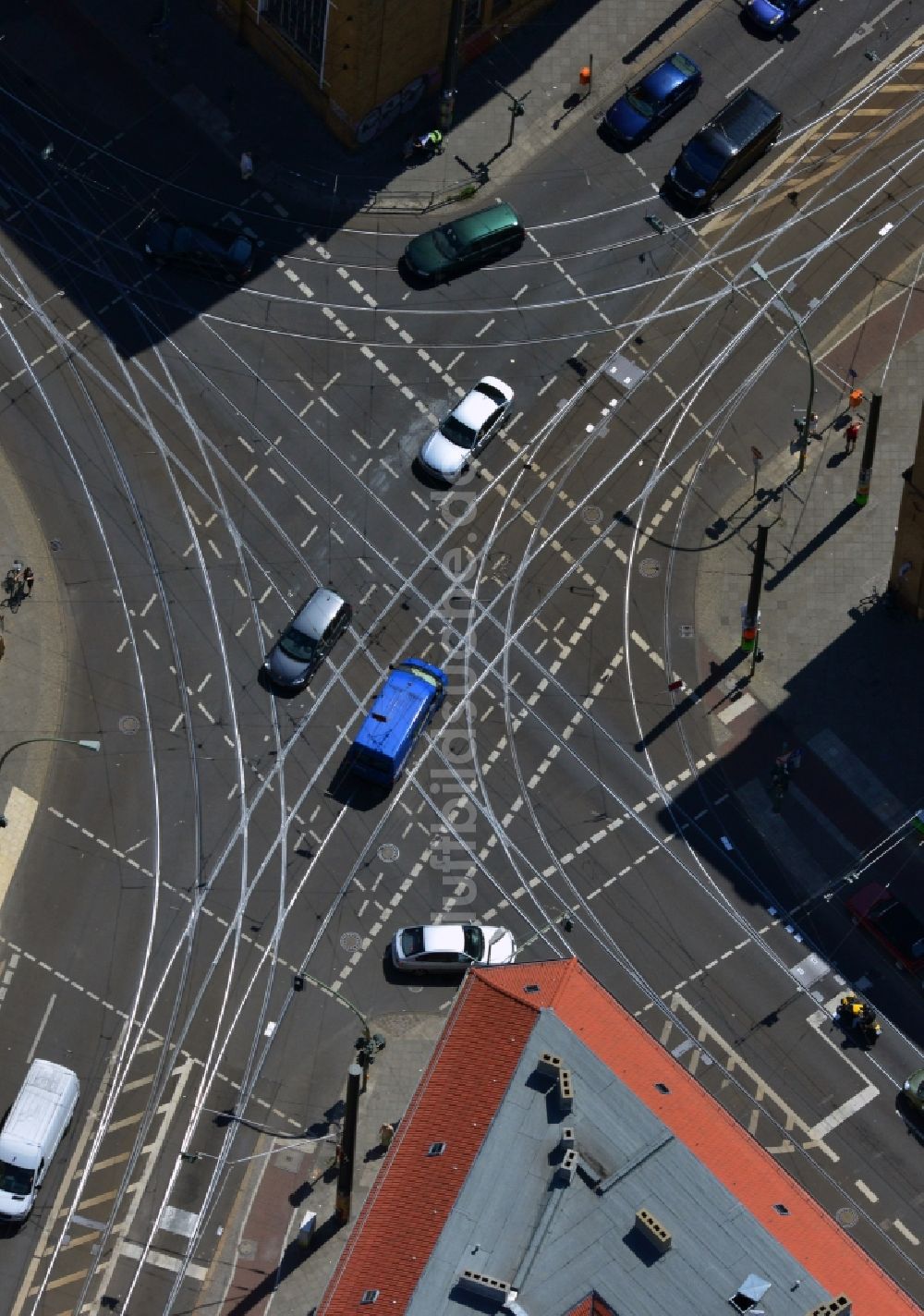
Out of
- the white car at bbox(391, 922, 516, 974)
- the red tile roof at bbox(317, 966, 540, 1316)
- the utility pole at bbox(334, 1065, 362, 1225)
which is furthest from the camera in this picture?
the white car at bbox(391, 922, 516, 974)

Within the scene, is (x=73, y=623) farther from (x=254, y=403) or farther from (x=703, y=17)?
(x=703, y=17)

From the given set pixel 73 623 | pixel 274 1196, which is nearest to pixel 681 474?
pixel 73 623

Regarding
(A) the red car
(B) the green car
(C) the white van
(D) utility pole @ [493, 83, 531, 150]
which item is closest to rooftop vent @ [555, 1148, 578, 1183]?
(A) the red car

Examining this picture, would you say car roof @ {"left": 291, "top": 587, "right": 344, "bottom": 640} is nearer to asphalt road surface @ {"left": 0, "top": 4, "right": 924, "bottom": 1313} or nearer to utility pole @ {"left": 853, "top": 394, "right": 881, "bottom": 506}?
asphalt road surface @ {"left": 0, "top": 4, "right": 924, "bottom": 1313}

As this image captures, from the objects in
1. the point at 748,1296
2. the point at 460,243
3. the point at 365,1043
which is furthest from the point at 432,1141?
the point at 460,243

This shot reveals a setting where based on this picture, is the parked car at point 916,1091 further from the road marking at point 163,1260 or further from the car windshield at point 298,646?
the car windshield at point 298,646

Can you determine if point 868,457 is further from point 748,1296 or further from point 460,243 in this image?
point 748,1296
